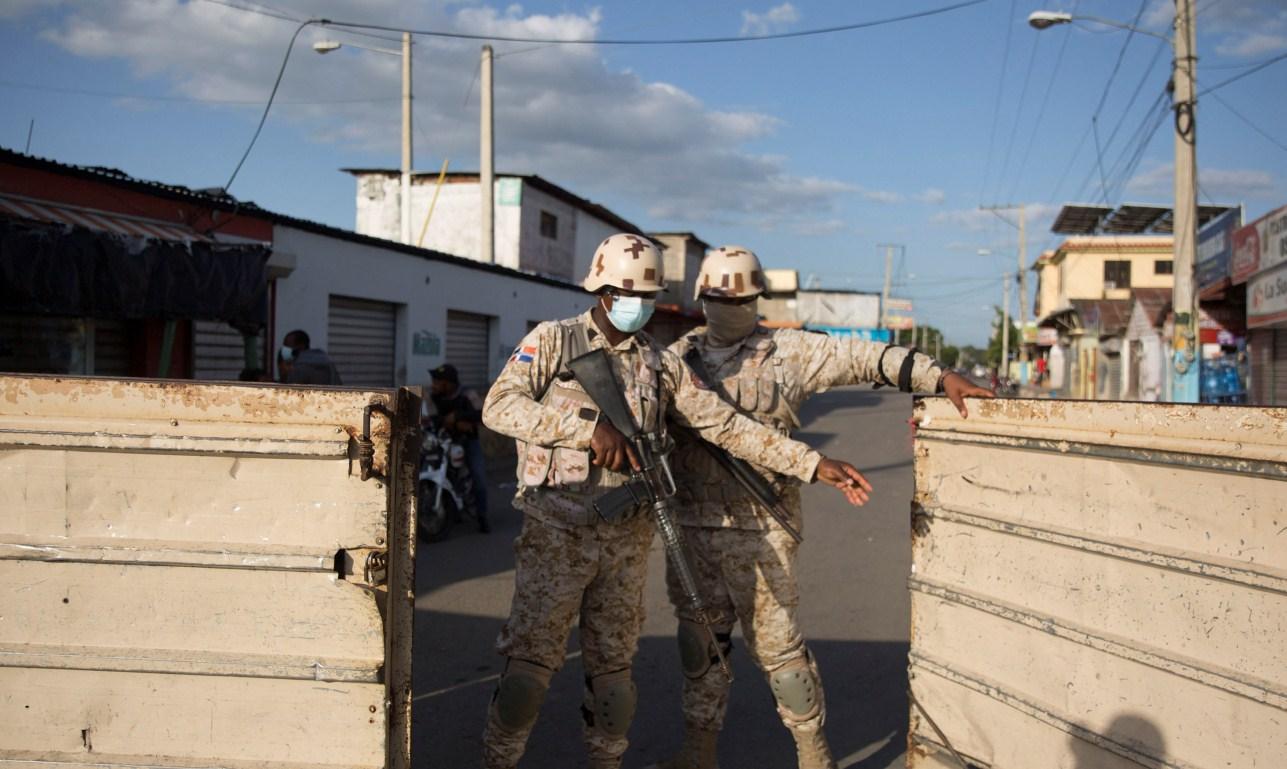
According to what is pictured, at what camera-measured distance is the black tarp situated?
6488 mm

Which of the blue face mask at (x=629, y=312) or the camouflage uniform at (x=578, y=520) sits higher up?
the blue face mask at (x=629, y=312)

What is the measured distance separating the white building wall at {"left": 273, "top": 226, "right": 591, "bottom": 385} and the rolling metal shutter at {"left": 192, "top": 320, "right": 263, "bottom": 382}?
75 cm

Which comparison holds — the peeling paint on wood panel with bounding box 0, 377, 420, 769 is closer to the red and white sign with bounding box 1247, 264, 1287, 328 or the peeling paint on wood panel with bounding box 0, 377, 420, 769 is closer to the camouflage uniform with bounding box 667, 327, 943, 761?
the camouflage uniform with bounding box 667, 327, 943, 761

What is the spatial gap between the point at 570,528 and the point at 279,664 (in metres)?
1.04

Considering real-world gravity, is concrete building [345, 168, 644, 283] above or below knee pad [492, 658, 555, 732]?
above

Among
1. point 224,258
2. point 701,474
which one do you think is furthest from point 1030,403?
point 224,258

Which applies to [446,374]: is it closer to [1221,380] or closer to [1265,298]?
[1265,298]

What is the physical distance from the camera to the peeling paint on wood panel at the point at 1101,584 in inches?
81.5

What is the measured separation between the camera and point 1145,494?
7.50 feet

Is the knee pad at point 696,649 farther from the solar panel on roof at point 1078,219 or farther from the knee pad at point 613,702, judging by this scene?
the solar panel on roof at point 1078,219

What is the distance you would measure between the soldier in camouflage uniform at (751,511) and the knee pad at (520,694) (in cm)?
61

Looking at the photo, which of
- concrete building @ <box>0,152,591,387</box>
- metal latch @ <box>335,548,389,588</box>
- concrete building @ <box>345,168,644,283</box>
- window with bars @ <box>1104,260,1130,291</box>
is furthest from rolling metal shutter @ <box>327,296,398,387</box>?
Answer: window with bars @ <box>1104,260,1130,291</box>

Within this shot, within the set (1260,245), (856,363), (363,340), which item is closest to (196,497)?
(856,363)

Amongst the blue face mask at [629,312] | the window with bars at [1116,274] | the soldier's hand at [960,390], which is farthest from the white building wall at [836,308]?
the blue face mask at [629,312]
